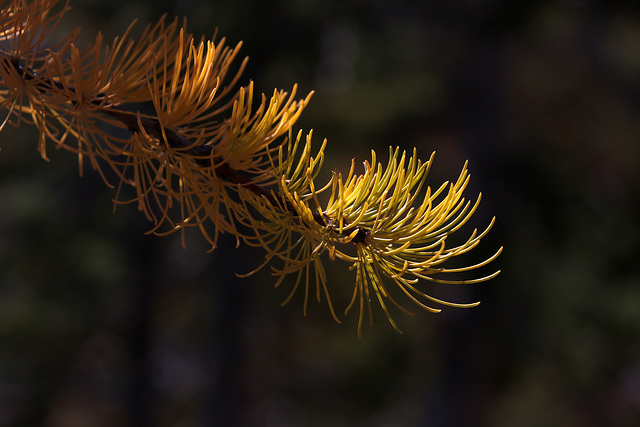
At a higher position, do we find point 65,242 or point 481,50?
point 481,50

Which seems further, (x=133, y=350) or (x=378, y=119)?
(x=133, y=350)

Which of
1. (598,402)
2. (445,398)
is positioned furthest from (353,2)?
(598,402)

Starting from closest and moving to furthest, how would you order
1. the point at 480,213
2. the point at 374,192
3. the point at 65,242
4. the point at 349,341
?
the point at 374,192, the point at 480,213, the point at 65,242, the point at 349,341

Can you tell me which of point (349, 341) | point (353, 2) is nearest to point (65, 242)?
point (349, 341)

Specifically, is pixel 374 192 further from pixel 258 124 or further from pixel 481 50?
pixel 481 50

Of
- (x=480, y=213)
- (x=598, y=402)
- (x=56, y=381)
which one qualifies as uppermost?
(x=480, y=213)

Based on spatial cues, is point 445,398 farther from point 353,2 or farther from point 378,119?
point 353,2

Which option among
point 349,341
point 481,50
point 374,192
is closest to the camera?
point 374,192
